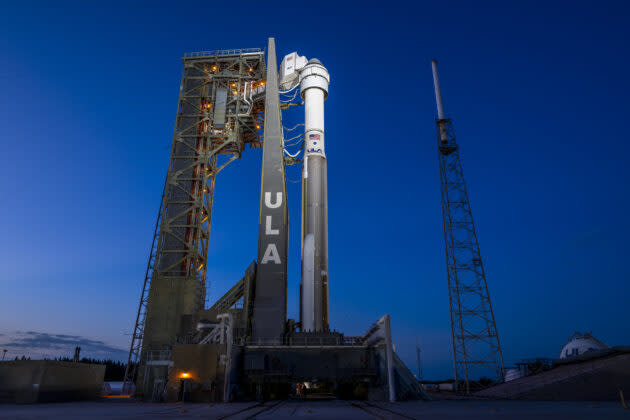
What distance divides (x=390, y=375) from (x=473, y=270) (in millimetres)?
23847

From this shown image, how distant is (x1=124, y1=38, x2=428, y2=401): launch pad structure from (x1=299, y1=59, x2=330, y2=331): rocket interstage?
0.32 feet

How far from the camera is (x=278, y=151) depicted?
35562mm

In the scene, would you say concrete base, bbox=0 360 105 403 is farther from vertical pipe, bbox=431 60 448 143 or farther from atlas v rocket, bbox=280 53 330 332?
vertical pipe, bbox=431 60 448 143

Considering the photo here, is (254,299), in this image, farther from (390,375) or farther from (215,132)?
(215,132)

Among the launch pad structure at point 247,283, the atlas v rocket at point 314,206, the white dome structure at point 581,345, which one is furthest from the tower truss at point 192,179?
the white dome structure at point 581,345

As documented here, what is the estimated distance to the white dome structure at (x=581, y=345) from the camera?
145 ft

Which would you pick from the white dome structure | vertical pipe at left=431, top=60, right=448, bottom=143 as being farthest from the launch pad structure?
the white dome structure

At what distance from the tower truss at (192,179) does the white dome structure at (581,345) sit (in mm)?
40023

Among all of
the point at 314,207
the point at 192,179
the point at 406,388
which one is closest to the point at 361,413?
the point at 406,388

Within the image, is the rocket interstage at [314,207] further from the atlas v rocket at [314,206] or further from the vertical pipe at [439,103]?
the vertical pipe at [439,103]

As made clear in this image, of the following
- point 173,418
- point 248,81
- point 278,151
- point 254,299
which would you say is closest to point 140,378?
point 254,299

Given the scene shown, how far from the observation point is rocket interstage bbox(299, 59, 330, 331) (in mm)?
32812

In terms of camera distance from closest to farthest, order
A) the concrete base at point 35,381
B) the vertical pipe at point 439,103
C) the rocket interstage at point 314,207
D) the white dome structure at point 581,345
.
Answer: the concrete base at point 35,381
the rocket interstage at point 314,207
the white dome structure at point 581,345
the vertical pipe at point 439,103

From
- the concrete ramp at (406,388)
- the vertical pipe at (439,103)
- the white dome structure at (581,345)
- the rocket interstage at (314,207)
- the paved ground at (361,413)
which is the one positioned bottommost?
the paved ground at (361,413)
